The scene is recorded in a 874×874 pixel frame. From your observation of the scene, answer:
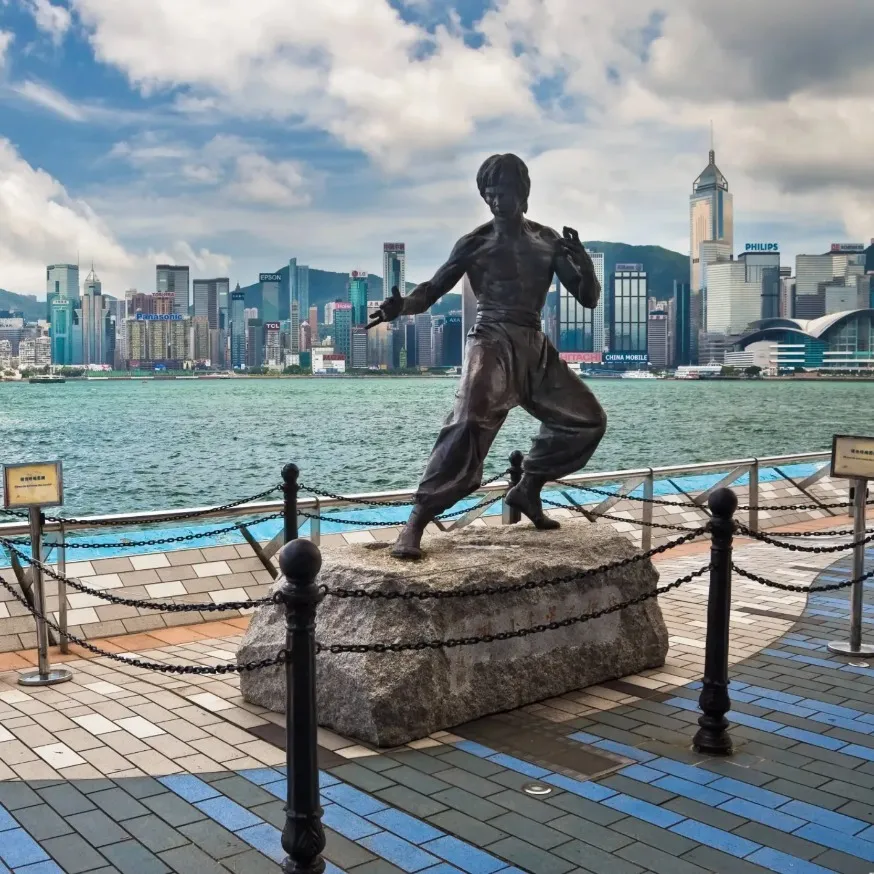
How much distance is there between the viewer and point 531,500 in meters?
7.24

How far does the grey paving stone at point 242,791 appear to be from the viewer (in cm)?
469

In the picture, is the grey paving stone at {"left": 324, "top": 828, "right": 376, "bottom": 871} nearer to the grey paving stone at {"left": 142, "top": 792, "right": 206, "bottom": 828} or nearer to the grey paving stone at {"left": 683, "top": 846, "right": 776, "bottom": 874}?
the grey paving stone at {"left": 142, "top": 792, "right": 206, "bottom": 828}

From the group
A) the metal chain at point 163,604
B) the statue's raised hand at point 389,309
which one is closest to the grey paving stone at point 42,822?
the metal chain at point 163,604

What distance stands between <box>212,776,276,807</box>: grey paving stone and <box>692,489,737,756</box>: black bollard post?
2.28 metres

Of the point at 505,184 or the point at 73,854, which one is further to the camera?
the point at 505,184

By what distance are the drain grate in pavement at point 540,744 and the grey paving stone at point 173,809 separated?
1614 mm

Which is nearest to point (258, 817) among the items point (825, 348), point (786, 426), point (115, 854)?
point (115, 854)

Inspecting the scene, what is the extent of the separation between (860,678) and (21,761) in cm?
519

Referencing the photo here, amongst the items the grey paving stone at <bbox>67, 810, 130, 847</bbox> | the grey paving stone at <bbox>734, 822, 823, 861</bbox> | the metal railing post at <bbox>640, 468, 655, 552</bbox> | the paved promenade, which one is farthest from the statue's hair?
the metal railing post at <bbox>640, 468, 655, 552</bbox>

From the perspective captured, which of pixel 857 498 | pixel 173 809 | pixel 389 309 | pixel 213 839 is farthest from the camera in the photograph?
pixel 857 498

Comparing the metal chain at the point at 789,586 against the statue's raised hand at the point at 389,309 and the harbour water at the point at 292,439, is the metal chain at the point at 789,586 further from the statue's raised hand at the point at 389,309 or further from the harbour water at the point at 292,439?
the harbour water at the point at 292,439

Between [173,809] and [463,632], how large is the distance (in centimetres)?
187

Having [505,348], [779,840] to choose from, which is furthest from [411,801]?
[505,348]

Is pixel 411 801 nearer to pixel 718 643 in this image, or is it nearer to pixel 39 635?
pixel 718 643
